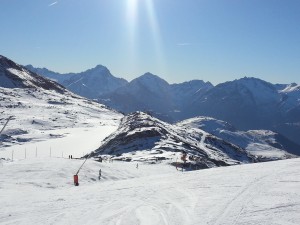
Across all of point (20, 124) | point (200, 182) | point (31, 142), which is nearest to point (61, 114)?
point (20, 124)

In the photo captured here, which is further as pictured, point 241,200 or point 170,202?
point 170,202

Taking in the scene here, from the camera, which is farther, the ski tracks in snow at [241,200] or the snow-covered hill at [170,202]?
the snow-covered hill at [170,202]

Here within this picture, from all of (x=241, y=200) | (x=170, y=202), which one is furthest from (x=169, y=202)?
(x=241, y=200)

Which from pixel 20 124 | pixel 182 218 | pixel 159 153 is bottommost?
pixel 182 218

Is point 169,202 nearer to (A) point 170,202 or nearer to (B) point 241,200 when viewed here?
(A) point 170,202

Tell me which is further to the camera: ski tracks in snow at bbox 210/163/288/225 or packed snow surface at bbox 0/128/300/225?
packed snow surface at bbox 0/128/300/225

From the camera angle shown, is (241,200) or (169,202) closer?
(241,200)

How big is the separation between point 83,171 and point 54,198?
16.2m

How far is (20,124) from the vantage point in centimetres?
14038

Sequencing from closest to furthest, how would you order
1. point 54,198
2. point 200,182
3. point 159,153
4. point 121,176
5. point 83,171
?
1. point 54,198
2. point 200,182
3. point 83,171
4. point 121,176
5. point 159,153

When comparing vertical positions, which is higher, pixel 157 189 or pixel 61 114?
pixel 61 114

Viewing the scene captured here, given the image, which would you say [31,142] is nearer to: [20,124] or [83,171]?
[20,124]

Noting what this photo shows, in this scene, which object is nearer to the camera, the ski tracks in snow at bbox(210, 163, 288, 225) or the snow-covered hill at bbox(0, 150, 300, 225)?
the ski tracks in snow at bbox(210, 163, 288, 225)

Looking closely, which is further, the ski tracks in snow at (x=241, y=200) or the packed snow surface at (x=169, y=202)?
the packed snow surface at (x=169, y=202)
